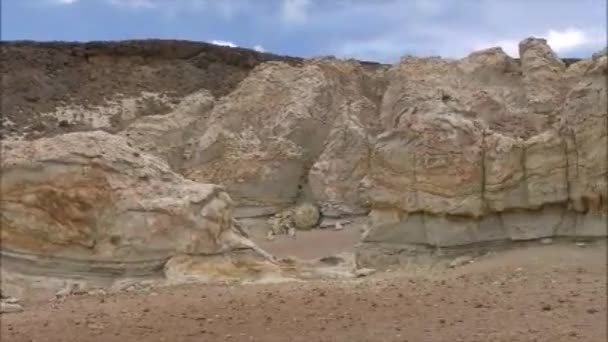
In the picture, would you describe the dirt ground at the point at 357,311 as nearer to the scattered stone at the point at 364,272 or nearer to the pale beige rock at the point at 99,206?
the scattered stone at the point at 364,272

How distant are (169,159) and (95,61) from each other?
44.3ft

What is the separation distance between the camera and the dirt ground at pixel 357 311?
707 cm

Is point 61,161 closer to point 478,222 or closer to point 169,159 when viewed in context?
point 478,222

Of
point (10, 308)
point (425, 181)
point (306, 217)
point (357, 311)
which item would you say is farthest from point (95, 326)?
point (306, 217)

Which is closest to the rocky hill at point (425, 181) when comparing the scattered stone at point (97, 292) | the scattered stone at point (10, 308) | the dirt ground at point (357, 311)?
the scattered stone at point (97, 292)

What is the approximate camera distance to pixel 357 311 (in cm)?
796

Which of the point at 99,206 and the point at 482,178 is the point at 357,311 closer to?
the point at 99,206

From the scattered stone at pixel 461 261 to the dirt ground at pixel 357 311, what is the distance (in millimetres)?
788

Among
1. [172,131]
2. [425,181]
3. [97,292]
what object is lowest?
[97,292]

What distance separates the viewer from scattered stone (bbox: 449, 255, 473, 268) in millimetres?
10969

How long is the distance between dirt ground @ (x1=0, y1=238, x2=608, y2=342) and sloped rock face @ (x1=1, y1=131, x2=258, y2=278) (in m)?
0.70

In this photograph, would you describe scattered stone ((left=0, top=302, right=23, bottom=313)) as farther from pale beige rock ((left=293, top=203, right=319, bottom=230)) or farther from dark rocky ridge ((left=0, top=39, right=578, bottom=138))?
dark rocky ridge ((left=0, top=39, right=578, bottom=138))

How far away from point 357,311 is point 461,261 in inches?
133

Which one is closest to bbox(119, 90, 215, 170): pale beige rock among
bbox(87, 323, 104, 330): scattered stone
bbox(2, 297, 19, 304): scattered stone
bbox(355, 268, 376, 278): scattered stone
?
bbox(355, 268, 376, 278): scattered stone
